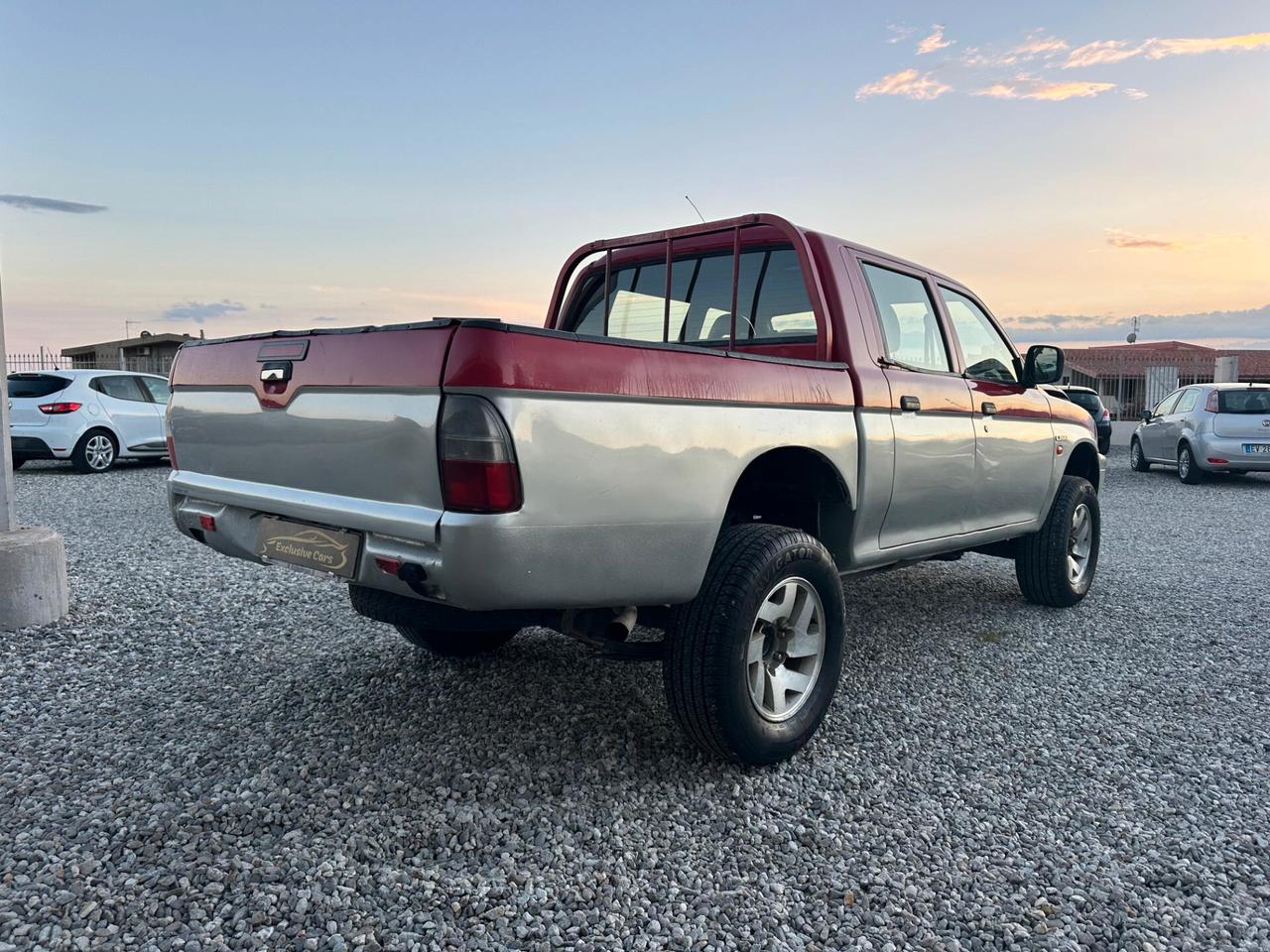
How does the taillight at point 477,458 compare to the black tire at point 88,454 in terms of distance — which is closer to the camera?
the taillight at point 477,458

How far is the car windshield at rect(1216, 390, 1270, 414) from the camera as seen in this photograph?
12.7 m

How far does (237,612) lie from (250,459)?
8.12 ft

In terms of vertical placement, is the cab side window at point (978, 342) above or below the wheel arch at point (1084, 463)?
above

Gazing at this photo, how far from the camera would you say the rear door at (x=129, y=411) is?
12.6 meters

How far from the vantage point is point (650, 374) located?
277 centimetres

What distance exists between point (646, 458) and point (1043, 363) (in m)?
3.22

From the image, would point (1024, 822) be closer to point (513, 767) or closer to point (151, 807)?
point (513, 767)

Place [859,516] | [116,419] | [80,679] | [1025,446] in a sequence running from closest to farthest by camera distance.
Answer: [859,516]
[80,679]
[1025,446]
[116,419]

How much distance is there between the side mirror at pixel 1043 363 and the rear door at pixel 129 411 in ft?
39.6

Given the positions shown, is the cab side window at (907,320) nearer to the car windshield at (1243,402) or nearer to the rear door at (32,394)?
the car windshield at (1243,402)

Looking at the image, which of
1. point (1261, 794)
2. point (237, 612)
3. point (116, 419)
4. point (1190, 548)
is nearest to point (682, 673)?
point (1261, 794)

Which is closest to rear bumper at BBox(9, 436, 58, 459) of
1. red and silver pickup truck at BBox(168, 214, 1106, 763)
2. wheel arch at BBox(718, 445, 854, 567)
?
red and silver pickup truck at BBox(168, 214, 1106, 763)

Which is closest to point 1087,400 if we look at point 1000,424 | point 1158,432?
point 1158,432

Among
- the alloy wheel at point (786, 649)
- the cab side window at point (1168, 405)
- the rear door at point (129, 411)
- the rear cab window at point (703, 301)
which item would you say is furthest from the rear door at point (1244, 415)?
the rear door at point (129, 411)
